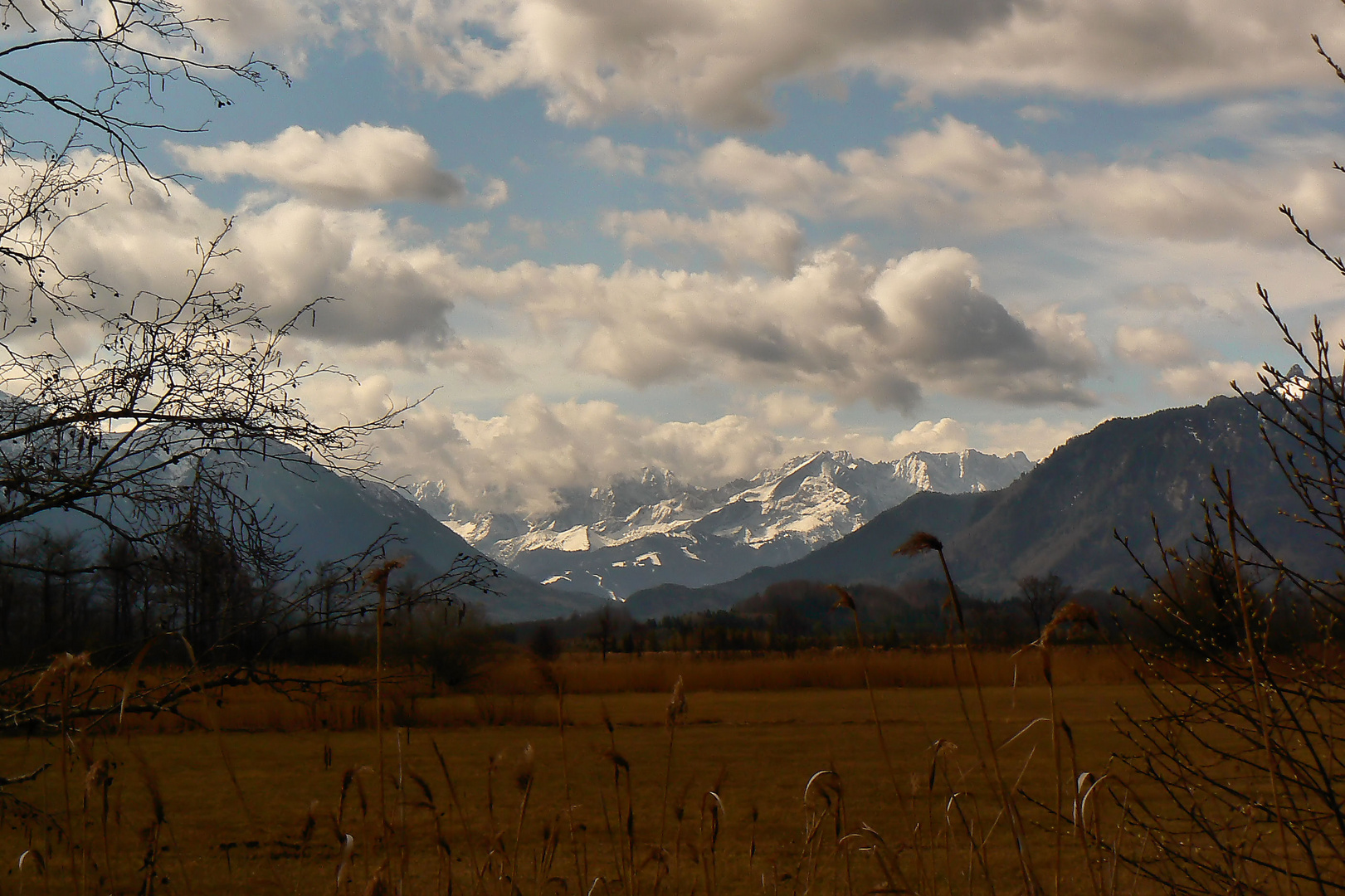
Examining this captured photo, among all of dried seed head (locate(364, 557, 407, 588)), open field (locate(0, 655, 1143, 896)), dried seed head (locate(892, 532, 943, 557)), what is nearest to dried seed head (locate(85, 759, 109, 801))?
open field (locate(0, 655, 1143, 896))

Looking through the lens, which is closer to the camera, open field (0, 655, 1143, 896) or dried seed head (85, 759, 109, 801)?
dried seed head (85, 759, 109, 801)

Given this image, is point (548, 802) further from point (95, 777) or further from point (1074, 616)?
point (1074, 616)

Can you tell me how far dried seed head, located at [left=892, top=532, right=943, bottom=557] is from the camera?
6.02 feet

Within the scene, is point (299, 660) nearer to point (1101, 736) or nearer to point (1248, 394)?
point (1248, 394)

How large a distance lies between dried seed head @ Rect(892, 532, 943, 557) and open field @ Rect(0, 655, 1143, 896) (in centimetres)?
37

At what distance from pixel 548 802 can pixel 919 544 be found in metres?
13.8

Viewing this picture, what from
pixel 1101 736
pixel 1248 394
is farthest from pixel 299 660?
pixel 1101 736

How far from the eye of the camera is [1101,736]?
76.4ft

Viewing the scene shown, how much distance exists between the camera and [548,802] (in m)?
14.7

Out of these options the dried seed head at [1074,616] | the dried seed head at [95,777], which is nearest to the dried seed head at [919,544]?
the dried seed head at [1074,616]

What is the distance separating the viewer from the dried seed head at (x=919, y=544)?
184 cm

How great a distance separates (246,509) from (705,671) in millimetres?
43209

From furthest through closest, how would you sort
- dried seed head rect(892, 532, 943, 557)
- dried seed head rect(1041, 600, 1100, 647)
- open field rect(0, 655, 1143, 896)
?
open field rect(0, 655, 1143, 896)
dried seed head rect(1041, 600, 1100, 647)
dried seed head rect(892, 532, 943, 557)

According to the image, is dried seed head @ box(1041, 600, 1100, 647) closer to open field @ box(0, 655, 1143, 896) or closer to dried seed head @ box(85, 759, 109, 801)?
open field @ box(0, 655, 1143, 896)
